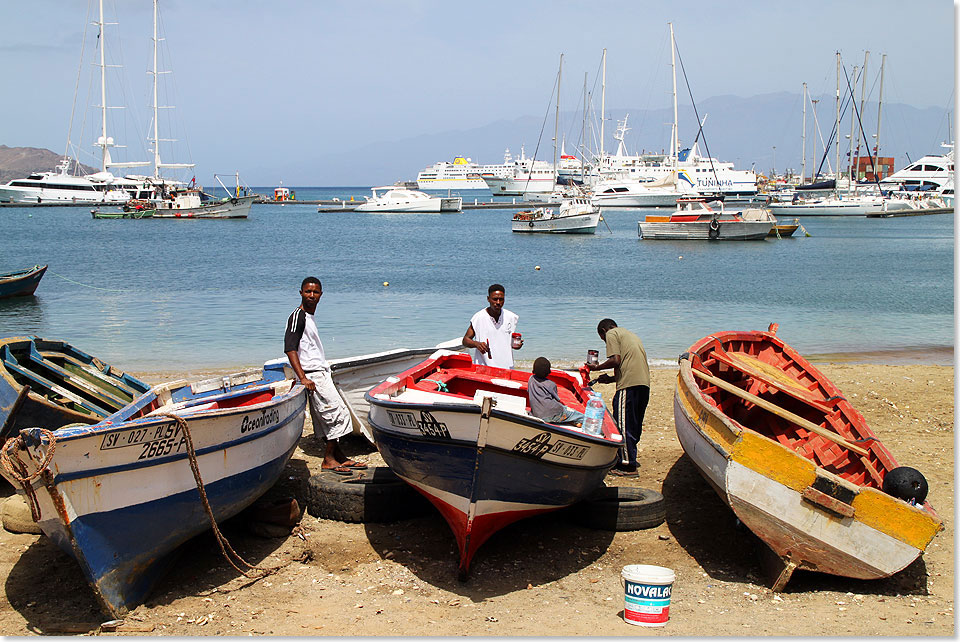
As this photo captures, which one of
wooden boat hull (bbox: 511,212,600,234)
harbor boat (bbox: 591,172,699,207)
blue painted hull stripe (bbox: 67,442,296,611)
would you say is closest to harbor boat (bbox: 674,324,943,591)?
blue painted hull stripe (bbox: 67,442,296,611)

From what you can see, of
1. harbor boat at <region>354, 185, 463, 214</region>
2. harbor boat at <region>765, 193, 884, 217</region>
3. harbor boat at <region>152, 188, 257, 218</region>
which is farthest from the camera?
harbor boat at <region>354, 185, 463, 214</region>

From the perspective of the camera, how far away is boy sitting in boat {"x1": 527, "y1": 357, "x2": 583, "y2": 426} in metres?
7.22

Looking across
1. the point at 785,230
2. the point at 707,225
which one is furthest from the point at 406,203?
the point at 707,225

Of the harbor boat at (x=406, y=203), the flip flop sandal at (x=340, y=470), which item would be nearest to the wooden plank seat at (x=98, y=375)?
the flip flop sandal at (x=340, y=470)

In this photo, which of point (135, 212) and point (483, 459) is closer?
point (483, 459)

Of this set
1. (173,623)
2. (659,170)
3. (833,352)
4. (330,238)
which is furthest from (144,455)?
(659,170)

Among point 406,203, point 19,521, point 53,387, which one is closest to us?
point 19,521

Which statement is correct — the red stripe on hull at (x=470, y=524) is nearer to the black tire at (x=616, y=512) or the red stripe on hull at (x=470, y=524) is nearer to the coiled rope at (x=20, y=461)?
the black tire at (x=616, y=512)

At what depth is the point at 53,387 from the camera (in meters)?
8.77

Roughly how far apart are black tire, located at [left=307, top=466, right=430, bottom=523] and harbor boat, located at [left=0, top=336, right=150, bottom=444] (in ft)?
7.47

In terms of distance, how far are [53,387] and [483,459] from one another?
4799 mm

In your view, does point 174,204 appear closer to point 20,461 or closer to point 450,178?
point 20,461

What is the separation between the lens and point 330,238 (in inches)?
2402

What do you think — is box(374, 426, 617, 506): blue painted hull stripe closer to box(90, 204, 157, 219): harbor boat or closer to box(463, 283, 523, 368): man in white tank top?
box(463, 283, 523, 368): man in white tank top
